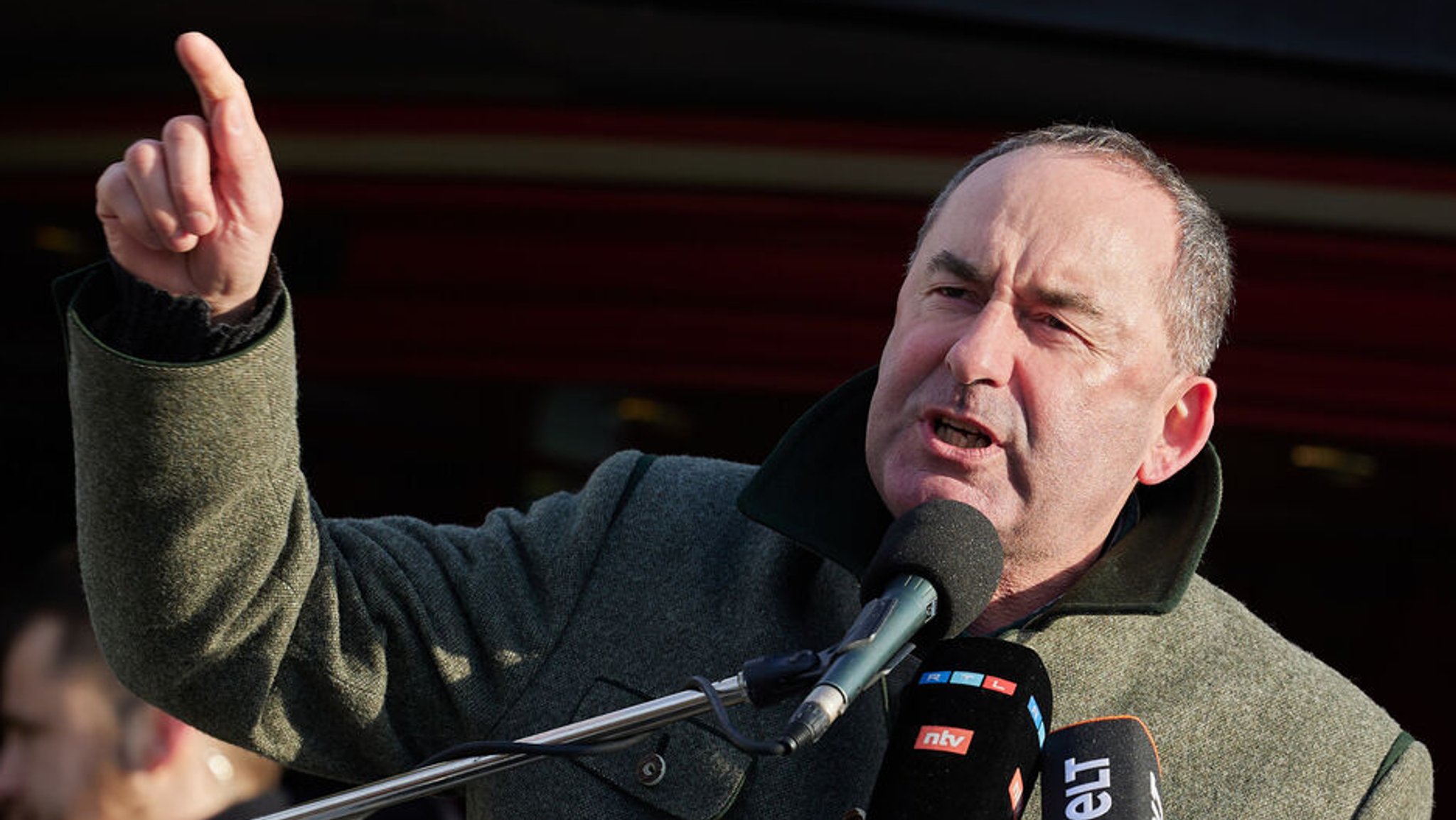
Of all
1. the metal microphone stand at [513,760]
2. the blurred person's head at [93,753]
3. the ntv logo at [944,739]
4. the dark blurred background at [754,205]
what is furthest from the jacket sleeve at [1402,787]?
the dark blurred background at [754,205]

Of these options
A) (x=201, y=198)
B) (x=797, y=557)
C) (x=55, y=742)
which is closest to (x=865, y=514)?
(x=797, y=557)

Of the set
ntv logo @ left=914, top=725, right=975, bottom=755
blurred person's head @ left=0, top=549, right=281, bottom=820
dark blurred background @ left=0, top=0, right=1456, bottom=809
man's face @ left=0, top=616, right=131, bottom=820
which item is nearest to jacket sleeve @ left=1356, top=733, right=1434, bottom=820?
ntv logo @ left=914, top=725, right=975, bottom=755

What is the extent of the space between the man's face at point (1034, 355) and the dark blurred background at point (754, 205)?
2.01m

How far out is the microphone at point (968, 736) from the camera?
1.18 metres

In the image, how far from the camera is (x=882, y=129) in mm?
4066

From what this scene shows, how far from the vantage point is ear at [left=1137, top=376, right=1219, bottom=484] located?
1842 mm

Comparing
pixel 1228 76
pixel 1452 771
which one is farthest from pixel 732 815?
pixel 1452 771

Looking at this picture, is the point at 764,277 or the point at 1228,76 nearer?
the point at 1228,76

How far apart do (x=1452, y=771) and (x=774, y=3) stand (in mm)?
3121

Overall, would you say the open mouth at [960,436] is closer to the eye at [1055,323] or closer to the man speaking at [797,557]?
the man speaking at [797,557]

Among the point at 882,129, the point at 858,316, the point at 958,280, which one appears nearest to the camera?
the point at 958,280

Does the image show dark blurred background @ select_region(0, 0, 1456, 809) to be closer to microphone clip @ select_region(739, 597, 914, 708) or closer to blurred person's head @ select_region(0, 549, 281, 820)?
blurred person's head @ select_region(0, 549, 281, 820)

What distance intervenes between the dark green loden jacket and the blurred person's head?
3.45ft

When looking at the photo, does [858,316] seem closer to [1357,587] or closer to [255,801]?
[1357,587]
